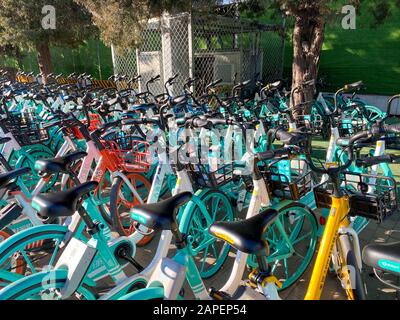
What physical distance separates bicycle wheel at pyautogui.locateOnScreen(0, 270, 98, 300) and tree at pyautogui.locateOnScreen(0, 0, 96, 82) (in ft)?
27.5

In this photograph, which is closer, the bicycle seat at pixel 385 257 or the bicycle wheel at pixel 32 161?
the bicycle seat at pixel 385 257

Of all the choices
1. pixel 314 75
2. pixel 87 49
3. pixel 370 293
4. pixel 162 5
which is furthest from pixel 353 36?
pixel 87 49

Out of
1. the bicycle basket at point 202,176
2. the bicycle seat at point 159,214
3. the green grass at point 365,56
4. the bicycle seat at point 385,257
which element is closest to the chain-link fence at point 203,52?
the green grass at point 365,56

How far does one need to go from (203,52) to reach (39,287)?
795 centimetres

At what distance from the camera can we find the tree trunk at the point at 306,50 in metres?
5.26

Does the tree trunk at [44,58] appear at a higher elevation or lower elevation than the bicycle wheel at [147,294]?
higher

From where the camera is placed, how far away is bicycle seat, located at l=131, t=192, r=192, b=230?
4.26ft

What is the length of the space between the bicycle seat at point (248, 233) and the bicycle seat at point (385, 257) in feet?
1.20

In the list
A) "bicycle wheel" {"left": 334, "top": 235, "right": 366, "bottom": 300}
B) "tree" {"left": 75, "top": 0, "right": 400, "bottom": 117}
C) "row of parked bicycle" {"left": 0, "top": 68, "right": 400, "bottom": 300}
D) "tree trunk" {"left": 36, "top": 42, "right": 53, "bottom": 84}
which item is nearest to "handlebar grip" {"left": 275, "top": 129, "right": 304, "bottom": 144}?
"row of parked bicycle" {"left": 0, "top": 68, "right": 400, "bottom": 300}

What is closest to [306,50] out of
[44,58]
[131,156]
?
[131,156]

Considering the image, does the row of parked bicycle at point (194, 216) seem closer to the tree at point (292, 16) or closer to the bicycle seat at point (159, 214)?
the bicycle seat at point (159, 214)

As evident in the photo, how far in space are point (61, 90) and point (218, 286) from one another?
527 cm

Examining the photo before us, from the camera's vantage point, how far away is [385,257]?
1065 mm
